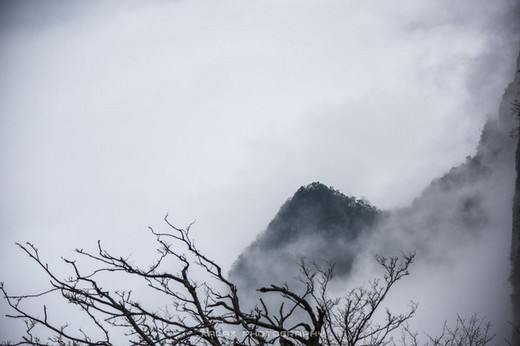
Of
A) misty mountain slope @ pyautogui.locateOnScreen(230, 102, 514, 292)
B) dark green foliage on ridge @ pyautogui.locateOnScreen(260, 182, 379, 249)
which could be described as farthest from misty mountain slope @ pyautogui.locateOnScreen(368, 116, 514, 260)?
dark green foliage on ridge @ pyautogui.locateOnScreen(260, 182, 379, 249)

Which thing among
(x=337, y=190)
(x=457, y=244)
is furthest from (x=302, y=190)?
(x=457, y=244)

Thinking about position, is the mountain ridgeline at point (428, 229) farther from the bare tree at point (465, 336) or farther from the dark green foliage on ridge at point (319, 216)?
the bare tree at point (465, 336)

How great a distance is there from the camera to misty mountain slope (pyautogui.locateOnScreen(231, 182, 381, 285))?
62.9 metres

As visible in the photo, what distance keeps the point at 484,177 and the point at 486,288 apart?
20.4 m

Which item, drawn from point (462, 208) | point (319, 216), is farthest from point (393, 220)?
point (319, 216)

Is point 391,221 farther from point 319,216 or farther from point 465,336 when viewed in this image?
point 465,336

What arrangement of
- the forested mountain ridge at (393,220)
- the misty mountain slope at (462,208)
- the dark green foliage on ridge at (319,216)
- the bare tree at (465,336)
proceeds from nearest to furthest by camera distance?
the bare tree at (465,336), the misty mountain slope at (462,208), the forested mountain ridge at (393,220), the dark green foliage on ridge at (319,216)

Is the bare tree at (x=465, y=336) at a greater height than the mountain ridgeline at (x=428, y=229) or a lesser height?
lesser

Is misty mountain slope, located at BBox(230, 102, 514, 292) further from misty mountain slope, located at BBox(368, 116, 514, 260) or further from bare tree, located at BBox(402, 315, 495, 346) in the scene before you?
bare tree, located at BBox(402, 315, 495, 346)

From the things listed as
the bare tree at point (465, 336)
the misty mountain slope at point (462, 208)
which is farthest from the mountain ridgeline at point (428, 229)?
the bare tree at point (465, 336)

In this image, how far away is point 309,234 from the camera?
214 feet

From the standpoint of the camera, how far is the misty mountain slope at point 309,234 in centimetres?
6288

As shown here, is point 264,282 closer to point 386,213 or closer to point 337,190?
point 337,190

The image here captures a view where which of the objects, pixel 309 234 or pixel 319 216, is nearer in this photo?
pixel 309 234
